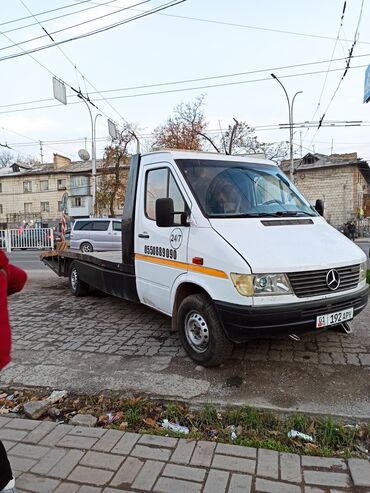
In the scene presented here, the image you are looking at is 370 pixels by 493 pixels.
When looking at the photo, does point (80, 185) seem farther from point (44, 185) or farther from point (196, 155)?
point (196, 155)

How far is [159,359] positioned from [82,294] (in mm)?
3983

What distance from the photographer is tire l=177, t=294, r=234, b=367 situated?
147 inches

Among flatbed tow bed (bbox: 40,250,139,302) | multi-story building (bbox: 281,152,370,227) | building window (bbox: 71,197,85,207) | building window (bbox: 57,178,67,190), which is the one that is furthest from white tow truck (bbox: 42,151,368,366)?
building window (bbox: 57,178,67,190)

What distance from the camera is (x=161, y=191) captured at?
15.3 feet

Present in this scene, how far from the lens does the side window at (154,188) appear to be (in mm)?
4617

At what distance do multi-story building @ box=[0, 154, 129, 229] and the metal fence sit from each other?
2480cm

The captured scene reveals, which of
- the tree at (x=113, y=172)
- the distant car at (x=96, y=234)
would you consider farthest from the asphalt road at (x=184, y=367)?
the tree at (x=113, y=172)

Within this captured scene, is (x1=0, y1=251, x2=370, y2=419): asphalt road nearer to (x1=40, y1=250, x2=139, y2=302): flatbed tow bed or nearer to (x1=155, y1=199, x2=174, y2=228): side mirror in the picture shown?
(x1=40, y1=250, x2=139, y2=302): flatbed tow bed

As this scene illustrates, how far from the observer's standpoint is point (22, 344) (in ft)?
16.5

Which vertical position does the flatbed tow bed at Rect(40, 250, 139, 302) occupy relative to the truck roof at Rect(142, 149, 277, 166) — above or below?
below

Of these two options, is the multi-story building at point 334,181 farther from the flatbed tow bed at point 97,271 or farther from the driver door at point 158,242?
the driver door at point 158,242

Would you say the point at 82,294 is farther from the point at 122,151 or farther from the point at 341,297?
the point at 122,151

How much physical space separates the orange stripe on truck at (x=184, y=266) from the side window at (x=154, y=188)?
541 millimetres

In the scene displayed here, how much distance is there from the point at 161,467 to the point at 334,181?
47244 millimetres
